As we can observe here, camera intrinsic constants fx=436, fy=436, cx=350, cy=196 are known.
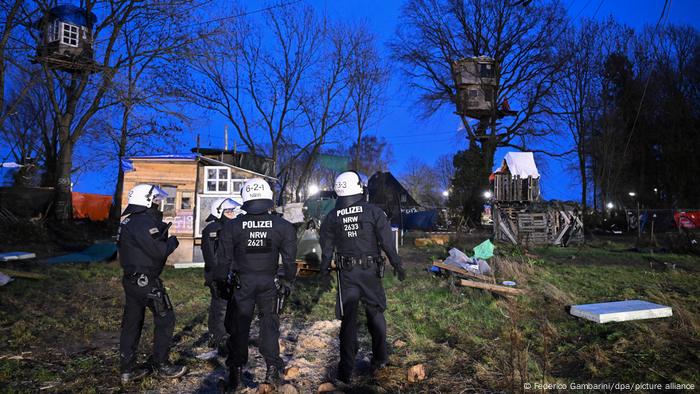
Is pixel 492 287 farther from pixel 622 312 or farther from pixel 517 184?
pixel 517 184

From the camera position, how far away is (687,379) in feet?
13.5

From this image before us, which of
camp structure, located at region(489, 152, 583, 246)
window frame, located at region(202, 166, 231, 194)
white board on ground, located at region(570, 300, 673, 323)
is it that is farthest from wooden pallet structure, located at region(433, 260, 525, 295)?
camp structure, located at region(489, 152, 583, 246)

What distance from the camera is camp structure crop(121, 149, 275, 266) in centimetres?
1263

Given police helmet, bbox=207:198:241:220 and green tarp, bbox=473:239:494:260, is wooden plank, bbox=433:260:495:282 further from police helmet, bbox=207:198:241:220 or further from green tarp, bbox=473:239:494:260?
police helmet, bbox=207:198:241:220

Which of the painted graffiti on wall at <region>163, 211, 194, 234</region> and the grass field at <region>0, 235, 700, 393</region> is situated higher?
the painted graffiti on wall at <region>163, 211, 194, 234</region>

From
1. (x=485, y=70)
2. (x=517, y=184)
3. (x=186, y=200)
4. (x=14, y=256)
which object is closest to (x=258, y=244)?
(x=186, y=200)

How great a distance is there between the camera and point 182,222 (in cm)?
1284

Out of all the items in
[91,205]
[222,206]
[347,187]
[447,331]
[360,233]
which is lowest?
[447,331]

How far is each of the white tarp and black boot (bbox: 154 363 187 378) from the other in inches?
831

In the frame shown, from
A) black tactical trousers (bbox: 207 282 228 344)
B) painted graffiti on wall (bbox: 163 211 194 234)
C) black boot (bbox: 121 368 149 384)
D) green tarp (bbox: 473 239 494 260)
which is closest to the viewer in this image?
black boot (bbox: 121 368 149 384)

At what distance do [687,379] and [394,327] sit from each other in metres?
3.56

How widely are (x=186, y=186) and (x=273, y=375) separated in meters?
9.65

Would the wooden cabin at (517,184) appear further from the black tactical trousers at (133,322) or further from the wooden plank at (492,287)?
Result: the black tactical trousers at (133,322)

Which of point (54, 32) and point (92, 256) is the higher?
point (54, 32)
